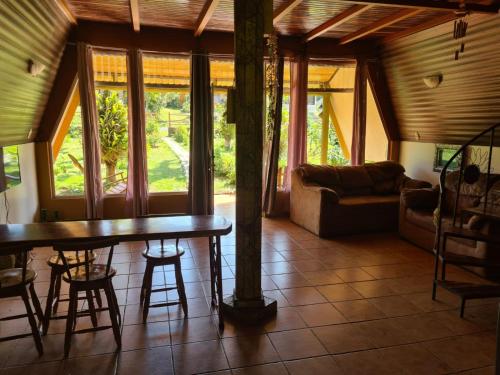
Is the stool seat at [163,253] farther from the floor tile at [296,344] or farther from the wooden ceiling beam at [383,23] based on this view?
the wooden ceiling beam at [383,23]

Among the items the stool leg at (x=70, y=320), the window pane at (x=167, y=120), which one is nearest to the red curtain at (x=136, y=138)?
the window pane at (x=167, y=120)

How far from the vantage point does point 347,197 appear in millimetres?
5582

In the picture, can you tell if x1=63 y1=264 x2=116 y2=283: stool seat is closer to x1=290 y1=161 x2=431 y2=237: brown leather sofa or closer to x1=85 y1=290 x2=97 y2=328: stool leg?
x1=85 y1=290 x2=97 y2=328: stool leg

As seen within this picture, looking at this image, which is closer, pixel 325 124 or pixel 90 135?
pixel 90 135

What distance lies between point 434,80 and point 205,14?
2.98m

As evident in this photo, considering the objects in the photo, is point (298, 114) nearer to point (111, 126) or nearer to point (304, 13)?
point (304, 13)

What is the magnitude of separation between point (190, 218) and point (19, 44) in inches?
92.1

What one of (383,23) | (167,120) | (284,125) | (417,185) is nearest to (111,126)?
(167,120)

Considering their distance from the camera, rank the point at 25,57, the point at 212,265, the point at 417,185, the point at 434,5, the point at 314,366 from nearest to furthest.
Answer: the point at 314,366, the point at 212,265, the point at 25,57, the point at 434,5, the point at 417,185

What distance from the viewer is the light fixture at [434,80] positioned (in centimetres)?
487

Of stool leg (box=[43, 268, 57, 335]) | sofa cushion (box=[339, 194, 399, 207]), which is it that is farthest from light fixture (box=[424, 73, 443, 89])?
stool leg (box=[43, 268, 57, 335])

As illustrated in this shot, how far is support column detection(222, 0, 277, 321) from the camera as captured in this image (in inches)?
103

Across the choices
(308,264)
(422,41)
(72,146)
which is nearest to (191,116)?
(72,146)

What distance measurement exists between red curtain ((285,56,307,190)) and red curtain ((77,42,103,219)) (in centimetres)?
293
